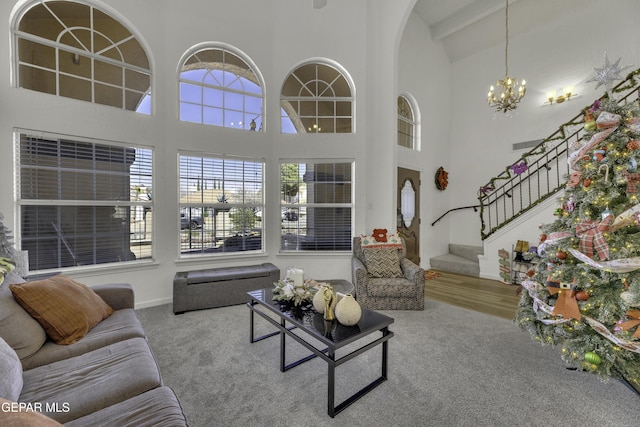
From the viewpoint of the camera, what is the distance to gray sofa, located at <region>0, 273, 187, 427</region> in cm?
111

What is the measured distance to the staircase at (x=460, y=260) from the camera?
5195 millimetres

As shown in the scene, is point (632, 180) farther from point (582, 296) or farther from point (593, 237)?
point (582, 296)

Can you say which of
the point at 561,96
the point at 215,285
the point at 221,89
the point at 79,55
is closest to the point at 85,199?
the point at 79,55

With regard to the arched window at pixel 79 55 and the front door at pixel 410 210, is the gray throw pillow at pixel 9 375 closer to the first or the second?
the arched window at pixel 79 55

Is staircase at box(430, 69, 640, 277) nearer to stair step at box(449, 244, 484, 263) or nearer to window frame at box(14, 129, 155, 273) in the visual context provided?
stair step at box(449, 244, 484, 263)

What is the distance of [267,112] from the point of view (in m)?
4.39

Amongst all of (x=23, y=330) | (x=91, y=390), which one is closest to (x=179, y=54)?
(x=23, y=330)

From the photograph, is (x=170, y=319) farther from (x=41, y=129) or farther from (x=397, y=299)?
(x=397, y=299)

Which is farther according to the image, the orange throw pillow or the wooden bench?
the wooden bench

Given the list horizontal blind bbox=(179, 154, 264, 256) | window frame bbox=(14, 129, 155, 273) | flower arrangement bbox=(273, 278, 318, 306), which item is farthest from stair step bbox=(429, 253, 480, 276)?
window frame bbox=(14, 129, 155, 273)

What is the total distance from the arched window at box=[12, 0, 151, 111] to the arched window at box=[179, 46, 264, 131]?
1.76 ft

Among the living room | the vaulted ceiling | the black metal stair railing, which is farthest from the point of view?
the vaulted ceiling

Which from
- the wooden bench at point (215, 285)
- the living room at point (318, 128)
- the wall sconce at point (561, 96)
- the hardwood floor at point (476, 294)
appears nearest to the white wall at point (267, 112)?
the living room at point (318, 128)

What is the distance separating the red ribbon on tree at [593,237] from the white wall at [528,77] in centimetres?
442
